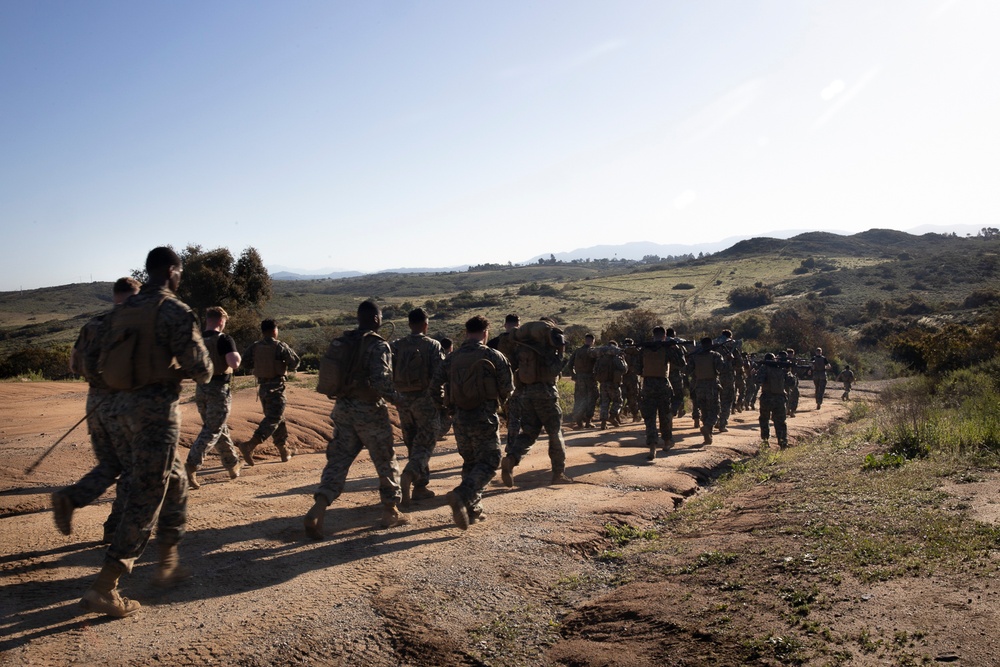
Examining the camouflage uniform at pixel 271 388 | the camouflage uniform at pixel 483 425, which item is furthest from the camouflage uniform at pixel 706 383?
the camouflage uniform at pixel 271 388

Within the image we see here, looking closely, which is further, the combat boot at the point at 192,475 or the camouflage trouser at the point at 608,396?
the camouflage trouser at the point at 608,396

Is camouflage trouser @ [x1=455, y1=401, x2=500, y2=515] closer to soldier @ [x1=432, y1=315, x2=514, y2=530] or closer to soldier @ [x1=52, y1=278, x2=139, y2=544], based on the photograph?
soldier @ [x1=432, y1=315, x2=514, y2=530]

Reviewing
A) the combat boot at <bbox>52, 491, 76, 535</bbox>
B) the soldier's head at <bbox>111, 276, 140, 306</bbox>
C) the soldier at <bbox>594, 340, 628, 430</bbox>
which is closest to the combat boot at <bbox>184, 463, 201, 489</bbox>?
the combat boot at <bbox>52, 491, 76, 535</bbox>

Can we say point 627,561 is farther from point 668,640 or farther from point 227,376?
point 227,376

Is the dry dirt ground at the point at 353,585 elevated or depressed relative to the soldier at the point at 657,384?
depressed

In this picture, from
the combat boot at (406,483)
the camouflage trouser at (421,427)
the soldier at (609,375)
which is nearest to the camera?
the combat boot at (406,483)

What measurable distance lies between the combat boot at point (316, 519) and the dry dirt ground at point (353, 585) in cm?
11

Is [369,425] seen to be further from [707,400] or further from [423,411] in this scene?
[707,400]

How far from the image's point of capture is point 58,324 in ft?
178

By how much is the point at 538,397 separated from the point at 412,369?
187cm

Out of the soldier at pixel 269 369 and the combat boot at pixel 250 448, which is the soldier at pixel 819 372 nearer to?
the soldier at pixel 269 369

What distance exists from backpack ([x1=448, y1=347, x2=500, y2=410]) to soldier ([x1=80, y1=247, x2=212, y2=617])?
280 centimetres

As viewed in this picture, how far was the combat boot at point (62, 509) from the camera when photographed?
538 centimetres

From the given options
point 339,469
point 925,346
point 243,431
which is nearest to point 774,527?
point 339,469
